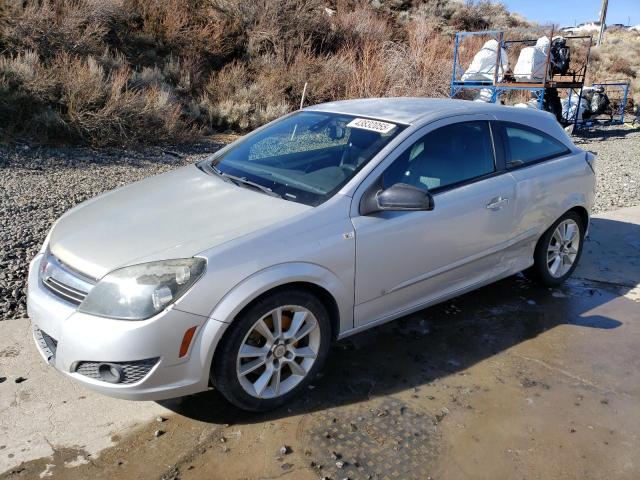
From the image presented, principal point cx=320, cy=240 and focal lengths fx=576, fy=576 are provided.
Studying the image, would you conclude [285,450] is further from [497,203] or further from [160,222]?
[497,203]

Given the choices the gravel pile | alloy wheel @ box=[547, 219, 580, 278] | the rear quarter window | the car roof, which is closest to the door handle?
the rear quarter window

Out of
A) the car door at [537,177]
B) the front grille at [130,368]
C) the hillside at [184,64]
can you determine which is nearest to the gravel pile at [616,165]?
the car door at [537,177]

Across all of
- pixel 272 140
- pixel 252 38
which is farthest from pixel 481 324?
pixel 252 38

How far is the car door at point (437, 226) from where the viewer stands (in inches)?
134

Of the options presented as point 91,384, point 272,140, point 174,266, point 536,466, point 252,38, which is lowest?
point 536,466

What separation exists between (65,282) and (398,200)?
183 cm

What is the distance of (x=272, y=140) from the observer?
14.1ft

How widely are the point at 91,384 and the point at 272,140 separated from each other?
2228mm

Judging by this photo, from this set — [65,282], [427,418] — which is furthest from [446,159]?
[65,282]

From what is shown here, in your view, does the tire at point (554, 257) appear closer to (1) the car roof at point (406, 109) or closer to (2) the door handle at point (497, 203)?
(2) the door handle at point (497, 203)

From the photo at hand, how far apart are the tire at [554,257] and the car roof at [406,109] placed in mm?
1096

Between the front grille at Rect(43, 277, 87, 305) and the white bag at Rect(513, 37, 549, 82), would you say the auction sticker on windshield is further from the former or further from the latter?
the white bag at Rect(513, 37, 549, 82)

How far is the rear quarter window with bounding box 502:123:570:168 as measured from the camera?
4.34 metres

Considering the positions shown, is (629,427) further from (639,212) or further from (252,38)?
(252,38)
